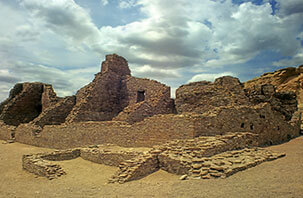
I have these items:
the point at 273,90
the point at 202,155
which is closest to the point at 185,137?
the point at 202,155

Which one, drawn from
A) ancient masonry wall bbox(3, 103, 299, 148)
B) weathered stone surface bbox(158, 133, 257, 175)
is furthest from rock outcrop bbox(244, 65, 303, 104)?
weathered stone surface bbox(158, 133, 257, 175)

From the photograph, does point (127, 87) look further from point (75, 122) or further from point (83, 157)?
point (83, 157)

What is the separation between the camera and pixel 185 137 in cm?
926

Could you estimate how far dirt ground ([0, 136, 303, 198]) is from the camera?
4918 mm

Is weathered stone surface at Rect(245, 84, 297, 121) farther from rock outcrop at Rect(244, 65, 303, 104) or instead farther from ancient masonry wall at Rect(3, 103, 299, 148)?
rock outcrop at Rect(244, 65, 303, 104)

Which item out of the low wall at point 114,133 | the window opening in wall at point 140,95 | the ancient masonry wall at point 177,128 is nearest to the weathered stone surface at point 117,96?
the window opening in wall at point 140,95

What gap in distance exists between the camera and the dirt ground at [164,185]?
16.1 feet

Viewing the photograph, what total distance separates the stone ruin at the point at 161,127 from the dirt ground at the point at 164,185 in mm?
377

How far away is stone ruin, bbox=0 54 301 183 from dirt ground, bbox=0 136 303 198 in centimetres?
38

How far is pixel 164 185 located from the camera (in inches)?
240

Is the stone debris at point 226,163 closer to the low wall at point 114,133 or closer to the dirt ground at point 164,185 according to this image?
the dirt ground at point 164,185

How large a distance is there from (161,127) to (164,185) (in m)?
4.26

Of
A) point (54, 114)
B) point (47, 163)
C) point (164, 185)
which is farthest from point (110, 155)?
point (54, 114)

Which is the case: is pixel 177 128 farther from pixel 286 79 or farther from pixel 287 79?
pixel 286 79
